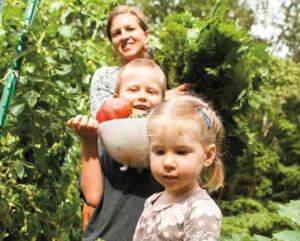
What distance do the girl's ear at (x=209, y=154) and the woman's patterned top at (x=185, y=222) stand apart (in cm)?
8

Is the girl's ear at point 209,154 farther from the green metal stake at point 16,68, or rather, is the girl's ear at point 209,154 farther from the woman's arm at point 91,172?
the green metal stake at point 16,68

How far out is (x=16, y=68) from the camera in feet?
8.74

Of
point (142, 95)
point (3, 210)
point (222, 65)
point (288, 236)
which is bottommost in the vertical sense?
point (3, 210)

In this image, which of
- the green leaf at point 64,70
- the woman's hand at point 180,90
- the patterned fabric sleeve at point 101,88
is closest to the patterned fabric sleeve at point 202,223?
the woman's hand at point 180,90

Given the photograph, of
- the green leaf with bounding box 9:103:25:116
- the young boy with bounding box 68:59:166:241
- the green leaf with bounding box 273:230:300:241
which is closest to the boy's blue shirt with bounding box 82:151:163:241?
the young boy with bounding box 68:59:166:241

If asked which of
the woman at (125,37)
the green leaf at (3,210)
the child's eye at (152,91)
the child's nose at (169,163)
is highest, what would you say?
the woman at (125,37)

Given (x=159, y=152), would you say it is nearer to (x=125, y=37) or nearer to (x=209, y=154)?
(x=209, y=154)

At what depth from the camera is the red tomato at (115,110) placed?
1.87 m

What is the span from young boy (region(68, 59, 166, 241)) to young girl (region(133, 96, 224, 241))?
0.25 m

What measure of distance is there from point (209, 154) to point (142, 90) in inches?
17.2

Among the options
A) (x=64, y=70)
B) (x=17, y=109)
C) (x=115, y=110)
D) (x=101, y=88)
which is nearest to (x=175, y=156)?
(x=115, y=110)

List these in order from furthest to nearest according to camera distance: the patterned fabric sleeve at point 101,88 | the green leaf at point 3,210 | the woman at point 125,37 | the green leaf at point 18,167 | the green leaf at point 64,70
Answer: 1. the green leaf at point 64,70
2. the green leaf at point 18,167
3. the green leaf at point 3,210
4. the woman at point 125,37
5. the patterned fabric sleeve at point 101,88

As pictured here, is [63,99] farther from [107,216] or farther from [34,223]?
[107,216]

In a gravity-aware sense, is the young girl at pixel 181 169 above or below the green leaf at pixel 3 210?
above
